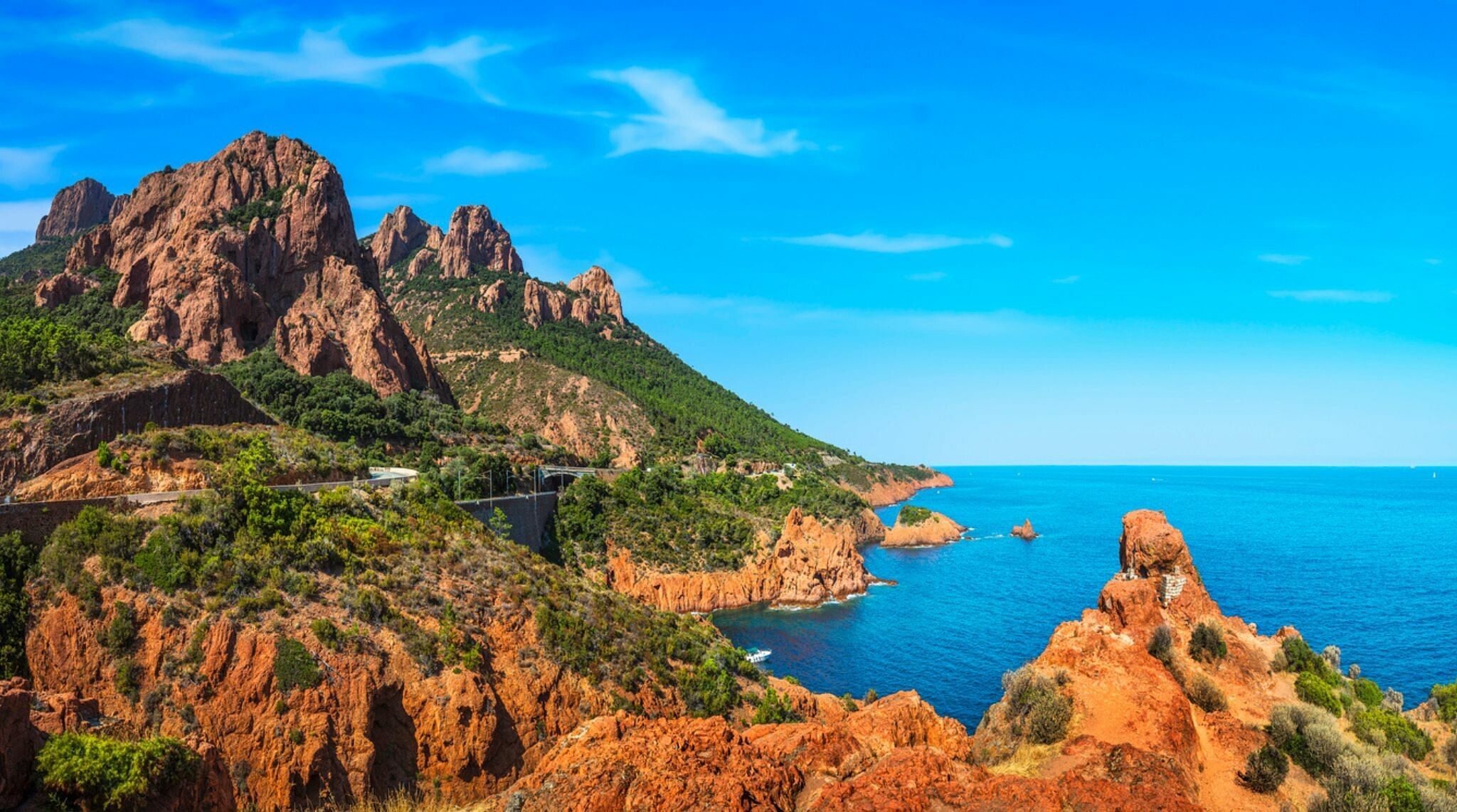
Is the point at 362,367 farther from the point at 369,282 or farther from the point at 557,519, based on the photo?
the point at 557,519

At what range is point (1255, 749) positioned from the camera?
18.8 meters

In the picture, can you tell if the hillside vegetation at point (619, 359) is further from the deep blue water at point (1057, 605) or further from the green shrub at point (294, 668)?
the green shrub at point (294, 668)

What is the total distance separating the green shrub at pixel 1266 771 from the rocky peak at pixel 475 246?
477 feet

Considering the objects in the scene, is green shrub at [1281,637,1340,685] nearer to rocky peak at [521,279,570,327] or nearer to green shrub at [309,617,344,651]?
green shrub at [309,617,344,651]

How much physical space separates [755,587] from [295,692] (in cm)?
4940

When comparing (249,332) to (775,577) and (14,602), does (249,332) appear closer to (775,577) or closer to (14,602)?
(775,577)

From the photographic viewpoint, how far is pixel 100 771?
12625 millimetres

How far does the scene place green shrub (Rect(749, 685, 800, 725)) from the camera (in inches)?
1145

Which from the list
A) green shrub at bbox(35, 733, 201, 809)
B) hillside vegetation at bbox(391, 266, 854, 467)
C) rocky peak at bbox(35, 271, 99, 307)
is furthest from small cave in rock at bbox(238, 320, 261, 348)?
green shrub at bbox(35, 733, 201, 809)

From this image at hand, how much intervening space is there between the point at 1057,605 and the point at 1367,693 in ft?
134

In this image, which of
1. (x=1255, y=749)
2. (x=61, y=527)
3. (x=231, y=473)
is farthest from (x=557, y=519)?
(x=1255, y=749)

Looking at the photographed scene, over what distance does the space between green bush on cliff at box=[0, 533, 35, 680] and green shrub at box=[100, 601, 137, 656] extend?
88.4 inches

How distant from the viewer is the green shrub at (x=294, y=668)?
72.0 ft

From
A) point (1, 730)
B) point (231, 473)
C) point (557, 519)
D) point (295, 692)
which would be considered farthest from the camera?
point (557, 519)
